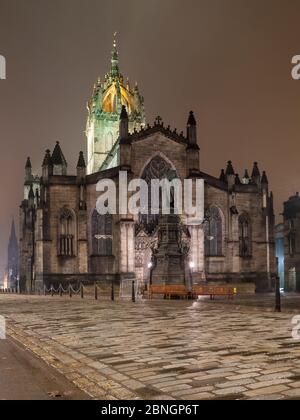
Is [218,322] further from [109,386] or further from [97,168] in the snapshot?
[97,168]

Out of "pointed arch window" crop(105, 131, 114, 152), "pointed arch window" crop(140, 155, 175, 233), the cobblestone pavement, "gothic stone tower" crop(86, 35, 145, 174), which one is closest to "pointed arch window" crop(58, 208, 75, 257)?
"pointed arch window" crop(140, 155, 175, 233)

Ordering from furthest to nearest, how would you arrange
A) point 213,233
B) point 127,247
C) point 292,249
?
point 292,249 → point 213,233 → point 127,247

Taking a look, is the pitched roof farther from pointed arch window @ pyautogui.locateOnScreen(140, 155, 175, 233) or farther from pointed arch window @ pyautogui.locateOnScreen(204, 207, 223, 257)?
pointed arch window @ pyautogui.locateOnScreen(204, 207, 223, 257)

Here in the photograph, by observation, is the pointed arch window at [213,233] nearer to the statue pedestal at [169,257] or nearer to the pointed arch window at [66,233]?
the pointed arch window at [66,233]

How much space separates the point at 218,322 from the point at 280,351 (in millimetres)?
5762

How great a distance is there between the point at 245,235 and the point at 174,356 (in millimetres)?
41755

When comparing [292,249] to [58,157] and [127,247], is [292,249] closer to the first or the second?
[127,247]

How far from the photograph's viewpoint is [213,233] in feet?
160

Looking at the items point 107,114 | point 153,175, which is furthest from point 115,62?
point 153,175

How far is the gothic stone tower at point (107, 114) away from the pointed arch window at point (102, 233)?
17768mm

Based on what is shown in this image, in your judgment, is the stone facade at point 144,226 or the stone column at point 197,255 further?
the stone column at point 197,255

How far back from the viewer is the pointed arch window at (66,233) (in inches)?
1770
